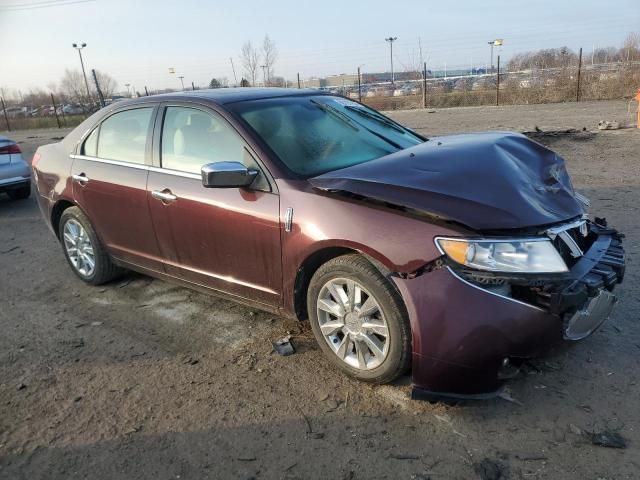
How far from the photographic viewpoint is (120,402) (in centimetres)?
304

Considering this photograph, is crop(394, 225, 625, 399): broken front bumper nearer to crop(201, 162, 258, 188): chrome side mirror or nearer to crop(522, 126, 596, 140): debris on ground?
crop(201, 162, 258, 188): chrome side mirror

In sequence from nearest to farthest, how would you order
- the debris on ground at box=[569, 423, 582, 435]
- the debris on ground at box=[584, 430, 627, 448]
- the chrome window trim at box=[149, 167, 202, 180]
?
the debris on ground at box=[584, 430, 627, 448]
the debris on ground at box=[569, 423, 582, 435]
the chrome window trim at box=[149, 167, 202, 180]

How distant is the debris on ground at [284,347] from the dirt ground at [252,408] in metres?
0.06

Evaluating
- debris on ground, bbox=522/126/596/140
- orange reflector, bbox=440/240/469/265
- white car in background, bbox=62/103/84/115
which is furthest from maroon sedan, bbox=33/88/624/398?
white car in background, bbox=62/103/84/115

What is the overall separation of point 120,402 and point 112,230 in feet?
5.82

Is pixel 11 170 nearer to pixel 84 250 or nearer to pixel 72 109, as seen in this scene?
pixel 84 250

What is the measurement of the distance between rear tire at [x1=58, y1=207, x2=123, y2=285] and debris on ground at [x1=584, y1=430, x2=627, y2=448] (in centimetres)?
392

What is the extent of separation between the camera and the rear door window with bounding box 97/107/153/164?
4062 millimetres

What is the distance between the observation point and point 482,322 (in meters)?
2.47

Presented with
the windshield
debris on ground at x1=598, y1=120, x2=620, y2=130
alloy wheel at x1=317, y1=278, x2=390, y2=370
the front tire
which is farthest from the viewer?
debris on ground at x1=598, y1=120, x2=620, y2=130

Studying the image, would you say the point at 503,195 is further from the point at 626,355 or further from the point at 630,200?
the point at 630,200

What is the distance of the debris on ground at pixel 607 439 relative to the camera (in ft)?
8.00

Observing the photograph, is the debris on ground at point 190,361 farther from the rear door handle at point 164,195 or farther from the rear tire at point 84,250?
the rear tire at point 84,250

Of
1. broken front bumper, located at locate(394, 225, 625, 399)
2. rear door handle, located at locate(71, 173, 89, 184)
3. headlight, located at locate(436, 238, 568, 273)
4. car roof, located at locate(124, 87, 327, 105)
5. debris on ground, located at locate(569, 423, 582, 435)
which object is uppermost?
car roof, located at locate(124, 87, 327, 105)
